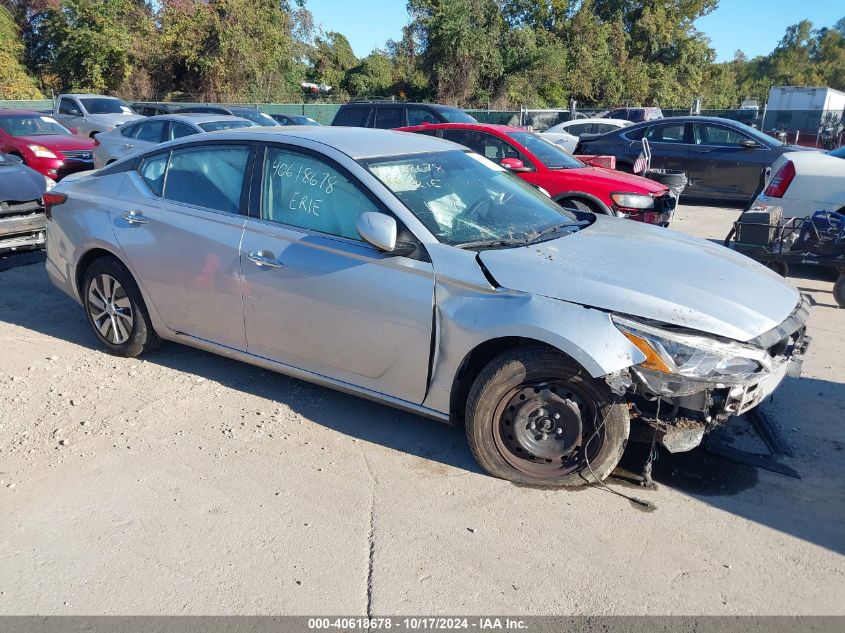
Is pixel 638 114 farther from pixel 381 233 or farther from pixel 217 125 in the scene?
pixel 381 233

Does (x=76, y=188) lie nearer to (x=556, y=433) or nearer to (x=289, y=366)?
(x=289, y=366)

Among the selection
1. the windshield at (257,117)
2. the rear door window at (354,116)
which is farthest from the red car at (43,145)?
the rear door window at (354,116)

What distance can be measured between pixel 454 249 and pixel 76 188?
3285mm

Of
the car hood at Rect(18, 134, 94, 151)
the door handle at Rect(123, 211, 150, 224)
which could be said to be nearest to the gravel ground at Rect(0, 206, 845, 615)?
the door handle at Rect(123, 211, 150, 224)

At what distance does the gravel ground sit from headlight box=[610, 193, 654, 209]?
4.66m

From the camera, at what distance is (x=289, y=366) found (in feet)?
14.8

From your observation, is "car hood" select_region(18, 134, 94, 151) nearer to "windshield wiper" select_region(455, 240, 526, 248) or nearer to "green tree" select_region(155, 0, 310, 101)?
"windshield wiper" select_region(455, 240, 526, 248)

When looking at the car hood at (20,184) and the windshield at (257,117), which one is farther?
the windshield at (257,117)

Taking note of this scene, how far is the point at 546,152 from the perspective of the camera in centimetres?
1020

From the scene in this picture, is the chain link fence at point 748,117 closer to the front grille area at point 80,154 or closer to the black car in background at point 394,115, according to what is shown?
the front grille area at point 80,154

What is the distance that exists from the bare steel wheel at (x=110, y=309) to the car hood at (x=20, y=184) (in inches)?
132

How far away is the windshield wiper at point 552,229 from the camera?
4215 mm

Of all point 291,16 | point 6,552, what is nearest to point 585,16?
point 291,16

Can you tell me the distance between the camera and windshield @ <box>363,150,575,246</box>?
163 inches
